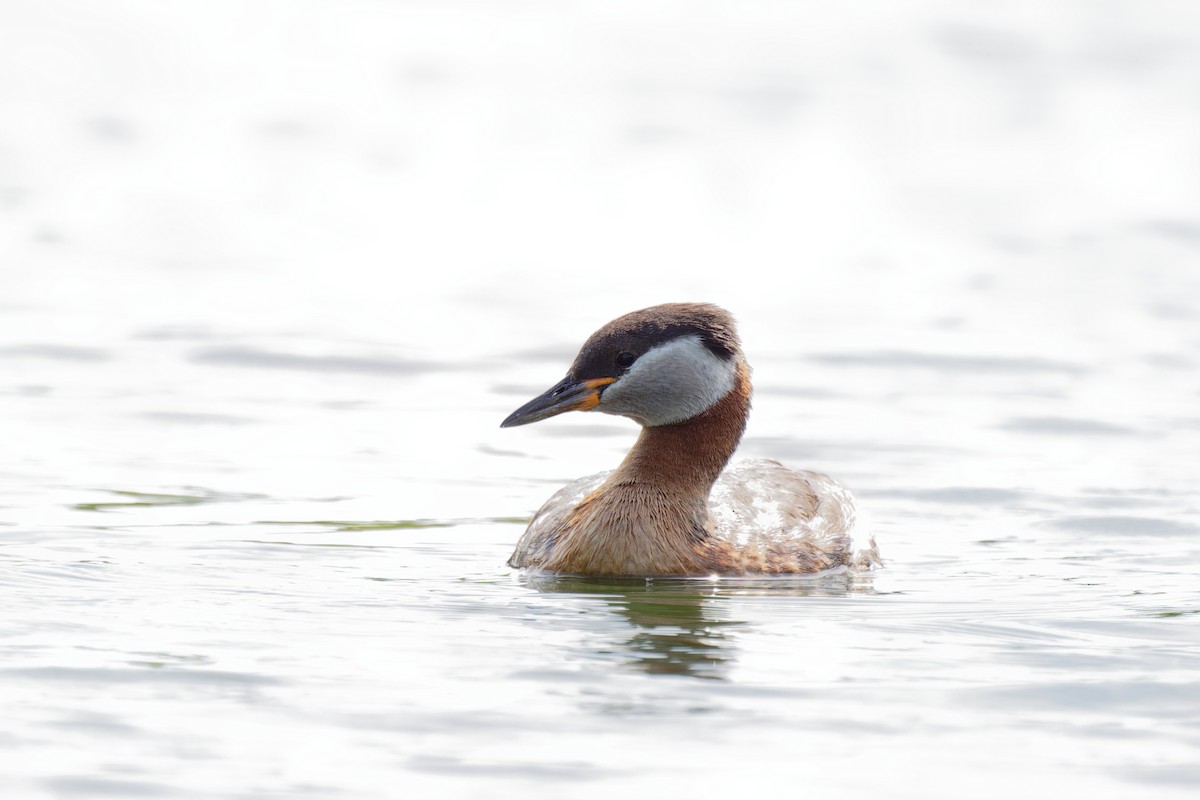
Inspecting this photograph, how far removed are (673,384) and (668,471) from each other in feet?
1.67

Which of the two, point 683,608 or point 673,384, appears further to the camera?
point 673,384

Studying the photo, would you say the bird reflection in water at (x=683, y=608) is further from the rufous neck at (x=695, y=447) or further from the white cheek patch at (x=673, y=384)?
the white cheek patch at (x=673, y=384)

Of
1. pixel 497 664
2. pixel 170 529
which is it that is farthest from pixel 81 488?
pixel 497 664

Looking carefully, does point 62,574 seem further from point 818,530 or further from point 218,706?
point 818,530

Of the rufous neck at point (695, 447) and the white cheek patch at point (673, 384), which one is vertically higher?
the white cheek patch at point (673, 384)

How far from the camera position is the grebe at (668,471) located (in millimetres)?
12516

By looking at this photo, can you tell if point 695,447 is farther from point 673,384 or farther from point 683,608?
point 683,608

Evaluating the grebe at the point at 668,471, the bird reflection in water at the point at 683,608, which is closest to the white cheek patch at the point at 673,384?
the grebe at the point at 668,471

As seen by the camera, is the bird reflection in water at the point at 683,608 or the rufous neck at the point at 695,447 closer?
the bird reflection in water at the point at 683,608

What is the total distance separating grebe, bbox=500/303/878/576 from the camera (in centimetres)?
1252

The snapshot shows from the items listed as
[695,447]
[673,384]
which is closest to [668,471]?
[695,447]

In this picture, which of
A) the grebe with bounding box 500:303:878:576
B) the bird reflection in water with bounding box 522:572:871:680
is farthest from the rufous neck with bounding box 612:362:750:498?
the bird reflection in water with bounding box 522:572:871:680

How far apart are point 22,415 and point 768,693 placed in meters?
9.40

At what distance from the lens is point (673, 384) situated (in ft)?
42.0
